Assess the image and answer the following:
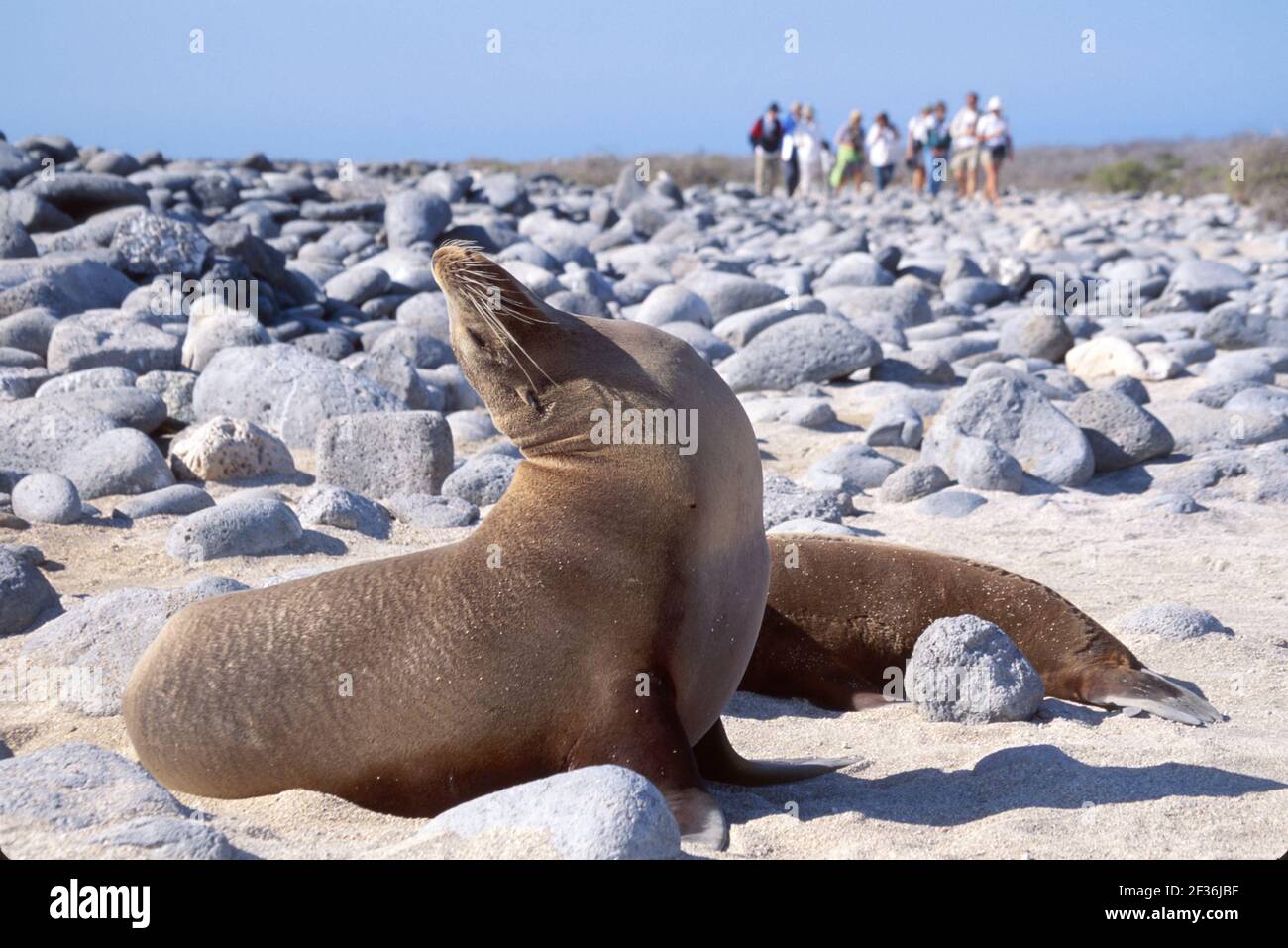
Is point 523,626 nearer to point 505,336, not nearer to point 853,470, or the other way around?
point 505,336

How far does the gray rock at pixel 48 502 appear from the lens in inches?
287

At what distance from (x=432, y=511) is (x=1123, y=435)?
4.20m

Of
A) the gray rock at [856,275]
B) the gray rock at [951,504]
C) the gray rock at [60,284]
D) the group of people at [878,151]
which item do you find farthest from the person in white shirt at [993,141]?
the gray rock at [951,504]

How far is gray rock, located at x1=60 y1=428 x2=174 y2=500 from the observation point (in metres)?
7.87

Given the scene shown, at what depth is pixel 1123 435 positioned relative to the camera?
886 cm

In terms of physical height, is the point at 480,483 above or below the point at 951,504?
above

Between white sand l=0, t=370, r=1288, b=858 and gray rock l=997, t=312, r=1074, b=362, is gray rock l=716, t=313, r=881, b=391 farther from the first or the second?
white sand l=0, t=370, r=1288, b=858

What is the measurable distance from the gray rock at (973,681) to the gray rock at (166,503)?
4.10 metres

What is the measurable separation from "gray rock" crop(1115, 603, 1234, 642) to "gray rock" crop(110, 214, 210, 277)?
10.00 m

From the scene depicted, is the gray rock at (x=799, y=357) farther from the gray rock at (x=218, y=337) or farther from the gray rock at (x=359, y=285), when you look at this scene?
the gray rock at (x=359, y=285)

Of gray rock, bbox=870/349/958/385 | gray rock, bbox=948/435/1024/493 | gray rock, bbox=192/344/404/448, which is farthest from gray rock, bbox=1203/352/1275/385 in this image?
gray rock, bbox=192/344/404/448

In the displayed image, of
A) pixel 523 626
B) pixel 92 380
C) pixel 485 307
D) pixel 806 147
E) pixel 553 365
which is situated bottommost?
pixel 523 626

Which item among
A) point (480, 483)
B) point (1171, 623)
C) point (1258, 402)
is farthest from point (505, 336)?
point (1258, 402)
